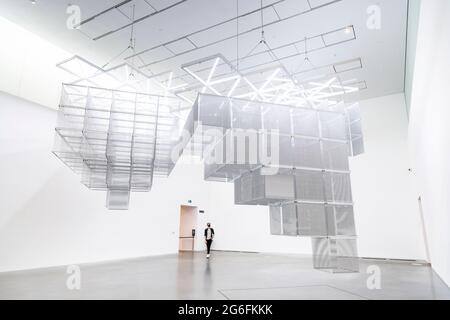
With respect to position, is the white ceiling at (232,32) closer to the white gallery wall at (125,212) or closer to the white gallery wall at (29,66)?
the white gallery wall at (29,66)

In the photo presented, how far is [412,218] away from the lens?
1072cm

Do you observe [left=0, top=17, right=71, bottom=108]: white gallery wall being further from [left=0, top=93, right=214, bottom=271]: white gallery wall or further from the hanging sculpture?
the hanging sculpture

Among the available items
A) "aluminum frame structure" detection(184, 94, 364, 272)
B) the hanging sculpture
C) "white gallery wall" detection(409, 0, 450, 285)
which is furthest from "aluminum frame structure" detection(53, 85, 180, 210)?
"white gallery wall" detection(409, 0, 450, 285)

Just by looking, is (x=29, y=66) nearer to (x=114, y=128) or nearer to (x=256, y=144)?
A: (x=114, y=128)

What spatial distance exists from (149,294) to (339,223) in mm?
3690

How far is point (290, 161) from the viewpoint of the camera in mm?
5352

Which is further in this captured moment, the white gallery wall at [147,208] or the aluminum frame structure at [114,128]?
the white gallery wall at [147,208]

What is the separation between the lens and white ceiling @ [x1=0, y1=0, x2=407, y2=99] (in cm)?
A: 730

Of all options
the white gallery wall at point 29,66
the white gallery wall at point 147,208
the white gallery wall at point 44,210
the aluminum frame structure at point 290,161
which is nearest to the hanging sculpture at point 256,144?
the aluminum frame structure at point 290,161

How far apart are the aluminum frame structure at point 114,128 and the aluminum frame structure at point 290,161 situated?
4.20ft

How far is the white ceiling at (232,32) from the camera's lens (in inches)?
287

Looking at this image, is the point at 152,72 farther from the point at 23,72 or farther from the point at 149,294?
the point at 149,294

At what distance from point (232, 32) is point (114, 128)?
4407 millimetres

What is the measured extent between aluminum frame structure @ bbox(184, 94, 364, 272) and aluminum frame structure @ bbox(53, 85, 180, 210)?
4.20ft
